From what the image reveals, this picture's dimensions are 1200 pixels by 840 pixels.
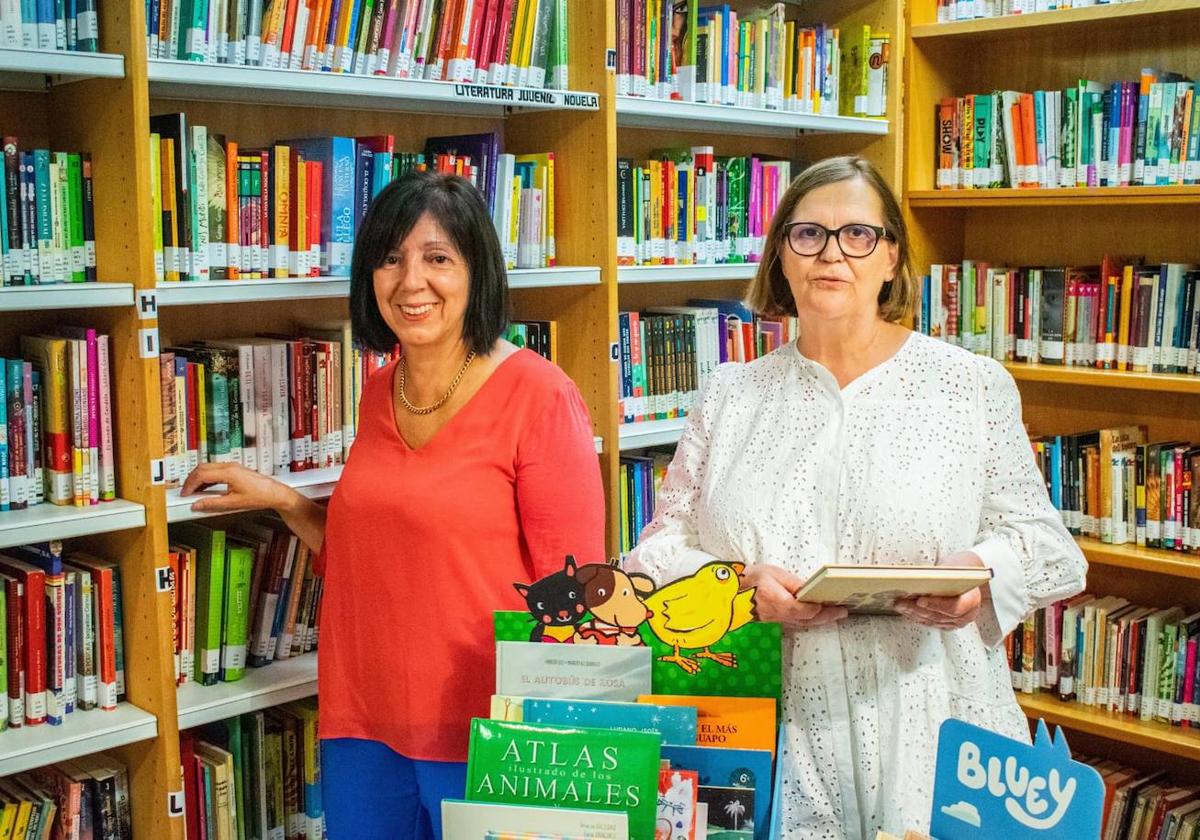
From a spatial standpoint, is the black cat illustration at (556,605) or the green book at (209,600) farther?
the green book at (209,600)

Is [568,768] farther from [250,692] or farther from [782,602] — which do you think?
[250,692]

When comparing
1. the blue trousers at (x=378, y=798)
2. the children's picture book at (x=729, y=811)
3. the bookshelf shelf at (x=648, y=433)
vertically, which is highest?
the bookshelf shelf at (x=648, y=433)

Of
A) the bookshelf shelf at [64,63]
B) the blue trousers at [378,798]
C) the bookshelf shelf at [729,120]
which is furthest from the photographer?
the bookshelf shelf at [729,120]

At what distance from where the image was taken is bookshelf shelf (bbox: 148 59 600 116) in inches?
85.7

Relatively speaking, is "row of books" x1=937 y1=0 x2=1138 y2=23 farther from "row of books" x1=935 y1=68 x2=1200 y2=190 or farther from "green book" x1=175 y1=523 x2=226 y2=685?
"green book" x1=175 y1=523 x2=226 y2=685

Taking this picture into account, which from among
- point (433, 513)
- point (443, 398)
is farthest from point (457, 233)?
point (433, 513)

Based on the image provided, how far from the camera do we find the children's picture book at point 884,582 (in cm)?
137

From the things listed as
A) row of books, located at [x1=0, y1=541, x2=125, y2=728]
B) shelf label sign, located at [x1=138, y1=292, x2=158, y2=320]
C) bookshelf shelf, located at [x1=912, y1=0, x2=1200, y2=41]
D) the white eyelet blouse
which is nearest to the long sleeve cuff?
the white eyelet blouse

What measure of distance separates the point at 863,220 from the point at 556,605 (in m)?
0.73

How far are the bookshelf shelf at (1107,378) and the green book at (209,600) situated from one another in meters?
2.06

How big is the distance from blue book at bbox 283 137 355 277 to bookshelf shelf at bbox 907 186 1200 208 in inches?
68.2

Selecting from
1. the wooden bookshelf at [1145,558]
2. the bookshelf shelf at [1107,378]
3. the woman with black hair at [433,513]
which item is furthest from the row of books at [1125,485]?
the woman with black hair at [433,513]

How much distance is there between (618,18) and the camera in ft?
9.47

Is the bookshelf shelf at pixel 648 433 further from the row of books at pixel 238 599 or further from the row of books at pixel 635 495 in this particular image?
the row of books at pixel 238 599
